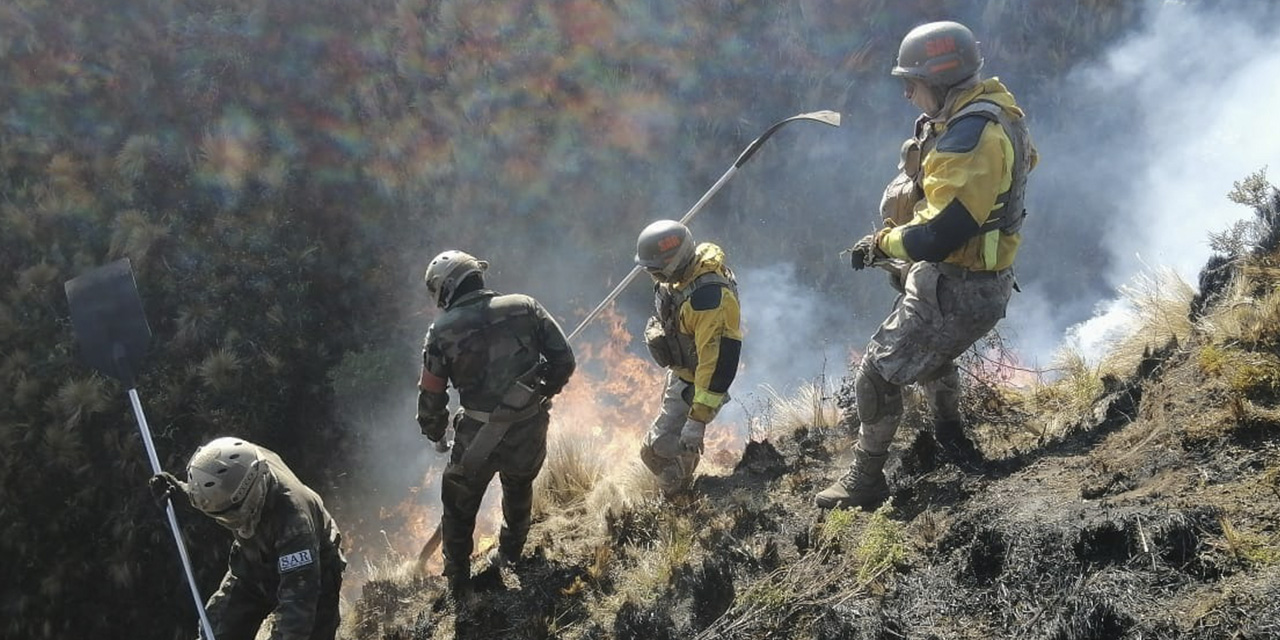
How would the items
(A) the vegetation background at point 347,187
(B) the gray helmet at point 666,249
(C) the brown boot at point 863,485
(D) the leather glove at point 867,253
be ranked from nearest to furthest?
(D) the leather glove at point 867,253
(C) the brown boot at point 863,485
(B) the gray helmet at point 666,249
(A) the vegetation background at point 347,187

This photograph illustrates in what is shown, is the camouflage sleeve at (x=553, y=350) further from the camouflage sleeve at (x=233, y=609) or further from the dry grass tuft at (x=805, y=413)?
the dry grass tuft at (x=805, y=413)

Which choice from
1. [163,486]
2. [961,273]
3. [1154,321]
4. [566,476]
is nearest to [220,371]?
[566,476]

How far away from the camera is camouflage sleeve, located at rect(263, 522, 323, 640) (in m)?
3.60

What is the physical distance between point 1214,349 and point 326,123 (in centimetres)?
1089

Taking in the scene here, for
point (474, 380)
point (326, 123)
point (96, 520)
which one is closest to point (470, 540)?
point (474, 380)

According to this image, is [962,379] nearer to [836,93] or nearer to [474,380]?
[474,380]

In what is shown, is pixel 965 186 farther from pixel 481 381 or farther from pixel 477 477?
pixel 477 477

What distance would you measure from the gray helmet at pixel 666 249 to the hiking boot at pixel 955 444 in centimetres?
183

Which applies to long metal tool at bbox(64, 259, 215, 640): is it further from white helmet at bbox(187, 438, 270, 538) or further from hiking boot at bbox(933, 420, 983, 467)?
hiking boot at bbox(933, 420, 983, 467)

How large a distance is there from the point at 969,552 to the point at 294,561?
9.86 feet

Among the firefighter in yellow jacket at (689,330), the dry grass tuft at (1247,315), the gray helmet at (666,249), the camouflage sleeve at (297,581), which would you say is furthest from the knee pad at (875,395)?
the camouflage sleeve at (297,581)

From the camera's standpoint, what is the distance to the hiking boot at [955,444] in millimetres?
4727

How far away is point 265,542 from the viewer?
3.85m

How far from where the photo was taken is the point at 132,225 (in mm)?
9891
